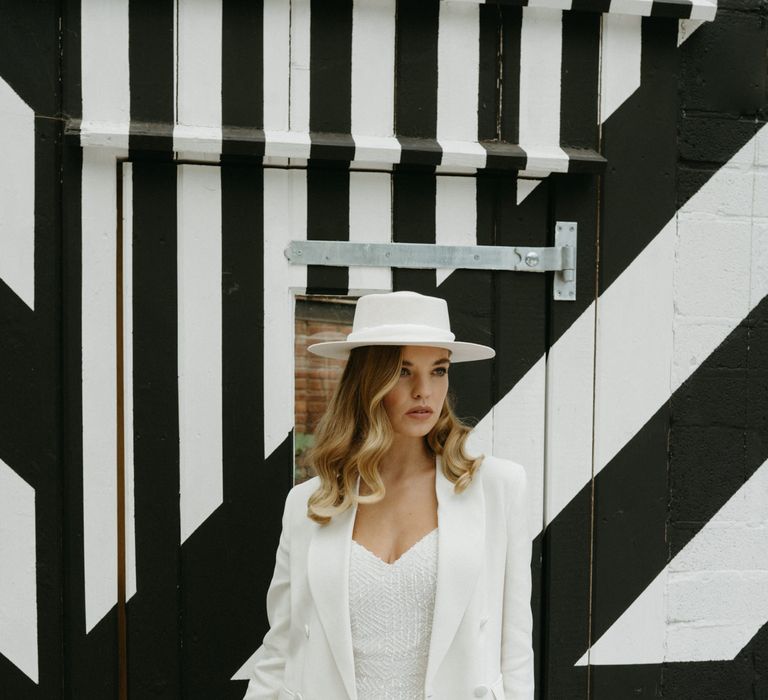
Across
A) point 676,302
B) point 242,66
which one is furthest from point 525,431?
point 242,66

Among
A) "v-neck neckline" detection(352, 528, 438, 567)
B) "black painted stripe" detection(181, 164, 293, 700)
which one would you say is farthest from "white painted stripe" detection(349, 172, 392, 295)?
"v-neck neckline" detection(352, 528, 438, 567)

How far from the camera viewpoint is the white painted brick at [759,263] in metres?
3.05

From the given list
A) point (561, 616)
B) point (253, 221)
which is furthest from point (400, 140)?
point (561, 616)

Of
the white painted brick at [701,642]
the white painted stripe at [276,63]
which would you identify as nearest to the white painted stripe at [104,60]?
the white painted stripe at [276,63]

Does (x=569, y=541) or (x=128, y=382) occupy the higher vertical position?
(x=128, y=382)

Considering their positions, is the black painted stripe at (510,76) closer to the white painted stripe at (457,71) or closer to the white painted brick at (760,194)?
the white painted stripe at (457,71)

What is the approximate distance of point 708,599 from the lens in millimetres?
3062

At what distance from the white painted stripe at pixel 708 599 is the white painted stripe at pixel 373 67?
5.06 feet

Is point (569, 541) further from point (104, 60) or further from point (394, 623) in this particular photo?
point (104, 60)

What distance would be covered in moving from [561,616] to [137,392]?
1.49 meters

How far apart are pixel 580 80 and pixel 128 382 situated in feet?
5.47

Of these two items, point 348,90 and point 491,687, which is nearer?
point 491,687

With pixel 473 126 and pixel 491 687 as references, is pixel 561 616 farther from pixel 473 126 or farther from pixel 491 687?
pixel 473 126

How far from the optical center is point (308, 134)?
279 cm
